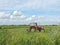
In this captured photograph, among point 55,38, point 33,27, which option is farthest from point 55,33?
point 33,27

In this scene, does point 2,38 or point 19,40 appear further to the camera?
point 2,38

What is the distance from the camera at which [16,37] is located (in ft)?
35.0

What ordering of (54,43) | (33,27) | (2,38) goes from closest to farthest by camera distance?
(54,43) < (2,38) < (33,27)

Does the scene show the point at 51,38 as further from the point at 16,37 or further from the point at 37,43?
the point at 16,37

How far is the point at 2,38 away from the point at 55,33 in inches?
116

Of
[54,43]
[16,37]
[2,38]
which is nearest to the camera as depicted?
[54,43]

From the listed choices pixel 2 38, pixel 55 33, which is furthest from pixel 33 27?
pixel 55 33

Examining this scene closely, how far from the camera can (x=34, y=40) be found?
10102mm

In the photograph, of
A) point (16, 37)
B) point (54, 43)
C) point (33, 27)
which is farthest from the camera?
point (33, 27)

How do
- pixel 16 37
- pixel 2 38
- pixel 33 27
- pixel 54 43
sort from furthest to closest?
pixel 33 27
pixel 2 38
pixel 16 37
pixel 54 43

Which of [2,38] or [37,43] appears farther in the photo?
[2,38]

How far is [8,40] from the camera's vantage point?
36.0 feet

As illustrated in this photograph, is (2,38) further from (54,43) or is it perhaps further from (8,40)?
(54,43)

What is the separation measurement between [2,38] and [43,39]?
240 centimetres
